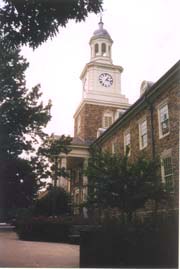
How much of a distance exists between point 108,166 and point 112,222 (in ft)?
5.30

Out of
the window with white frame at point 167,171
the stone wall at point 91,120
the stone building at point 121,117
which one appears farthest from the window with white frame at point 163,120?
the stone wall at point 91,120

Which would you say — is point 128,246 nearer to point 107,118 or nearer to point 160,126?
point 160,126

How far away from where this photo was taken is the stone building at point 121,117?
9570mm

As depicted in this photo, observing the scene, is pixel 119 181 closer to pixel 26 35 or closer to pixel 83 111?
pixel 26 35

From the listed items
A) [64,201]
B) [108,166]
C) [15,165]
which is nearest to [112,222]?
[108,166]

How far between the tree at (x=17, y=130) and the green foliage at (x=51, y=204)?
7.62ft

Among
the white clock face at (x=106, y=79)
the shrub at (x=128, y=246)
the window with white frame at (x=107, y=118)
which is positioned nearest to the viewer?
the shrub at (x=128, y=246)

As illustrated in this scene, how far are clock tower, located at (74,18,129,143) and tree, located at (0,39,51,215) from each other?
374 inches

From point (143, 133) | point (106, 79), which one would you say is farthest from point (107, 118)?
point (143, 133)

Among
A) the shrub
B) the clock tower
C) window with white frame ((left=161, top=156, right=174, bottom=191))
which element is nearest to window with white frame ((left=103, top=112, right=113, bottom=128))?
the clock tower

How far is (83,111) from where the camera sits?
22.7 metres

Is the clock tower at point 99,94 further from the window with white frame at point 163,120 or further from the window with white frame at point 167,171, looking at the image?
the window with white frame at point 167,171

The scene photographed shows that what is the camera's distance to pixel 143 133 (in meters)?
11.9

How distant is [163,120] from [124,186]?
4.09 metres
